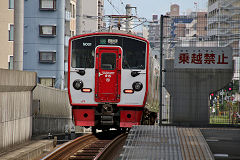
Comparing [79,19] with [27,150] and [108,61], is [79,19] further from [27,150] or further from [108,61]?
[27,150]

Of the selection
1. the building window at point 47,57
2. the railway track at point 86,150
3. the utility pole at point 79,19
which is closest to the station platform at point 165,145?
the railway track at point 86,150

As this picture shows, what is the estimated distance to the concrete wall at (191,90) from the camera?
1920 centimetres

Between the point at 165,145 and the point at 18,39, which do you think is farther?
the point at 18,39

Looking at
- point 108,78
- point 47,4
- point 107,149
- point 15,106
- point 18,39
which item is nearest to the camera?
point 107,149

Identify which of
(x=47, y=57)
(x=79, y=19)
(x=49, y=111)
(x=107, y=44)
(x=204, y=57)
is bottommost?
(x=49, y=111)

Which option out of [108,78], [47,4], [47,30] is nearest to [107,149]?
[108,78]

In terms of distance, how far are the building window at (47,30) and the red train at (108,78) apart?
89.4 feet

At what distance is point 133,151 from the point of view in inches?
293

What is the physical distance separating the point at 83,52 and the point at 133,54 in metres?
1.41

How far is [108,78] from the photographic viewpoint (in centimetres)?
1431

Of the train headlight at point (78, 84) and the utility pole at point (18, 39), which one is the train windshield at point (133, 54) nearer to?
the train headlight at point (78, 84)

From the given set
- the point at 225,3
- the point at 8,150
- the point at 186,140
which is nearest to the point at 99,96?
the point at 8,150

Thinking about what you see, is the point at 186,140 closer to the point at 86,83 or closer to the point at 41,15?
the point at 86,83

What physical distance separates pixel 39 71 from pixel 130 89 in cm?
2775
